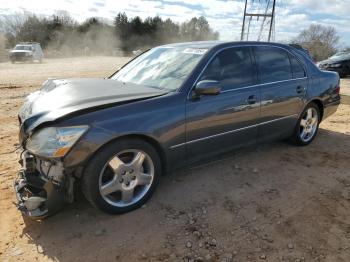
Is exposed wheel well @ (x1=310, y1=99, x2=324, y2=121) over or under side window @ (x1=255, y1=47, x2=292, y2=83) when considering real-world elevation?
under

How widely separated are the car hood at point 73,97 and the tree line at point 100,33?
44.6m

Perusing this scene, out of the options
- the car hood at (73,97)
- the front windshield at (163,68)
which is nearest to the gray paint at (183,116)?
the car hood at (73,97)

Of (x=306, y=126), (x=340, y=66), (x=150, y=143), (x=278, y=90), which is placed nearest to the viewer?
(x=150, y=143)

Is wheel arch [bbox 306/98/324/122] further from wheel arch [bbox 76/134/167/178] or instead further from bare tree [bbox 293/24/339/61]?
bare tree [bbox 293/24/339/61]

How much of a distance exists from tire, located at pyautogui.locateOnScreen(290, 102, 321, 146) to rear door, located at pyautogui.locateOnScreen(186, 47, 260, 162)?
1170 mm

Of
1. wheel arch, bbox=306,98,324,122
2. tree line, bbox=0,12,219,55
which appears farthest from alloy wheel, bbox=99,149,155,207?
tree line, bbox=0,12,219,55

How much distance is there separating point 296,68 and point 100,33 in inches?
2155

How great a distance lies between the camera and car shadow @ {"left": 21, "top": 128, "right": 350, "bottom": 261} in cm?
295

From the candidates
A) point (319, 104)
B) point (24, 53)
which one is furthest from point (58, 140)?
point (24, 53)

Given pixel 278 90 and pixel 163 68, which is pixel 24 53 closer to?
pixel 163 68

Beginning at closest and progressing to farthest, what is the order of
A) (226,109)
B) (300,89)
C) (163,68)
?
(226,109)
(163,68)
(300,89)

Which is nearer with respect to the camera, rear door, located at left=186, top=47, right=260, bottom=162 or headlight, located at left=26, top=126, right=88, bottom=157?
headlight, located at left=26, top=126, right=88, bottom=157

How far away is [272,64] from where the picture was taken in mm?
4691

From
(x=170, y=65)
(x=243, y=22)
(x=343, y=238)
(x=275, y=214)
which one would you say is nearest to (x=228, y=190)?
(x=275, y=214)
